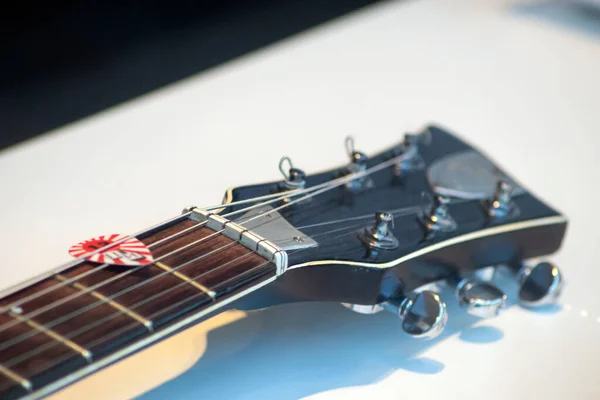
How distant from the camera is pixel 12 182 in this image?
996 millimetres

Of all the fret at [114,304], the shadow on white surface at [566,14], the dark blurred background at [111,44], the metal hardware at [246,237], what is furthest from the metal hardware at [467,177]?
the dark blurred background at [111,44]

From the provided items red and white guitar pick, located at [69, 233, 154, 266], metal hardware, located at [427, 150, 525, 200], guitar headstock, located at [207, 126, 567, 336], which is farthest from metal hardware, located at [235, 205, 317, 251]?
metal hardware, located at [427, 150, 525, 200]

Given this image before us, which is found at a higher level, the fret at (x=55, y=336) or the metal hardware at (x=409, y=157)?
the metal hardware at (x=409, y=157)

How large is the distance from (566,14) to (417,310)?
3.41ft

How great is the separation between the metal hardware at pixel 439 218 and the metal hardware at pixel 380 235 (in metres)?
0.06

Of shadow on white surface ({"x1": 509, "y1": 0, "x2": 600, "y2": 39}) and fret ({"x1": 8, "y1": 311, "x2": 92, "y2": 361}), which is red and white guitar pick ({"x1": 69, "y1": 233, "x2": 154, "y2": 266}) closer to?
fret ({"x1": 8, "y1": 311, "x2": 92, "y2": 361})

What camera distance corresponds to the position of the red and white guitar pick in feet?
2.26

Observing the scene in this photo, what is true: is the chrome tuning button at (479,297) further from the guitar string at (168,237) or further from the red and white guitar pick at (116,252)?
the red and white guitar pick at (116,252)

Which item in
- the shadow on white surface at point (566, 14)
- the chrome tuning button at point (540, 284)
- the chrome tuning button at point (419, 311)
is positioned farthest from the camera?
the shadow on white surface at point (566, 14)

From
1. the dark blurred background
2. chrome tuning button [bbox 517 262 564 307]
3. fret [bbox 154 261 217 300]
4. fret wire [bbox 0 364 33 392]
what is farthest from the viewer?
the dark blurred background

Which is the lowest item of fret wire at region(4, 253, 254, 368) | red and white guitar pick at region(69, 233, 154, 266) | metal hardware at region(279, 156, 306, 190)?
fret wire at region(4, 253, 254, 368)

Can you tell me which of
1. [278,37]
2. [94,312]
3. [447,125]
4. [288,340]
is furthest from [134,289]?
[278,37]

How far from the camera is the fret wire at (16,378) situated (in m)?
0.56

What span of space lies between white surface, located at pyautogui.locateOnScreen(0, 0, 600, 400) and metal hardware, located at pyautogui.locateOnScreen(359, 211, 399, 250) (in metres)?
0.10
